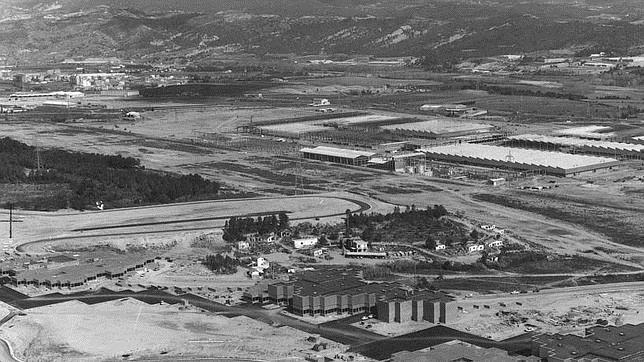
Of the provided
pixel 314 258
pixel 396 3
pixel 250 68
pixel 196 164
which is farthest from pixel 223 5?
pixel 314 258

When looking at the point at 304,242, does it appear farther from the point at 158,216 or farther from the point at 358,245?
the point at 158,216

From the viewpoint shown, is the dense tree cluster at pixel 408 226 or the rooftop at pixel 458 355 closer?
the rooftop at pixel 458 355

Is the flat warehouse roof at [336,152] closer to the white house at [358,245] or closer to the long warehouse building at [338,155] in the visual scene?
the long warehouse building at [338,155]

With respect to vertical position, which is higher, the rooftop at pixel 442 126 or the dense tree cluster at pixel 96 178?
the dense tree cluster at pixel 96 178

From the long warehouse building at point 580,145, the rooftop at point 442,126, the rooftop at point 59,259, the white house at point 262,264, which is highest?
the white house at point 262,264

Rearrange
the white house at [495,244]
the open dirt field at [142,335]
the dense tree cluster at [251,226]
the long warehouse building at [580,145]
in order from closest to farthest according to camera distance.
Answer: the open dirt field at [142,335]
the white house at [495,244]
the dense tree cluster at [251,226]
the long warehouse building at [580,145]

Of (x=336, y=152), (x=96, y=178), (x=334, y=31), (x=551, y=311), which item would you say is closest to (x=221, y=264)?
(x=551, y=311)

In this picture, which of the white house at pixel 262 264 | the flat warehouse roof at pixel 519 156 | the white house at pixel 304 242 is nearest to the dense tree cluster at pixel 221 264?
the white house at pixel 262 264
